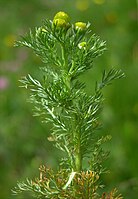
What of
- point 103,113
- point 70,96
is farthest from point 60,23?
point 103,113

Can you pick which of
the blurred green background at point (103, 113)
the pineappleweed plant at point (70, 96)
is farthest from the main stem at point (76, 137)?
the blurred green background at point (103, 113)

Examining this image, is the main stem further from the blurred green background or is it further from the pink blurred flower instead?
the pink blurred flower

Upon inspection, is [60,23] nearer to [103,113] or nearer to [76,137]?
[76,137]

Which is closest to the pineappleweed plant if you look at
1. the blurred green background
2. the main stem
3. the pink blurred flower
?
the main stem

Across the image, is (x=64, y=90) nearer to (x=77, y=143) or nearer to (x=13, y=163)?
(x=77, y=143)

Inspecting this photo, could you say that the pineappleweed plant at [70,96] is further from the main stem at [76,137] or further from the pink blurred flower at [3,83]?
the pink blurred flower at [3,83]

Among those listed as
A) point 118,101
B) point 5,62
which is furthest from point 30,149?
point 5,62

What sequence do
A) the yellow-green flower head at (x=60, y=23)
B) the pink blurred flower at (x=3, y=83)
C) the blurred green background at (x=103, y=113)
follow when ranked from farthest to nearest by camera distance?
the pink blurred flower at (x=3, y=83) → the blurred green background at (x=103, y=113) → the yellow-green flower head at (x=60, y=23)

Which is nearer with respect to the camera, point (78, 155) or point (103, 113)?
point (78, 155)

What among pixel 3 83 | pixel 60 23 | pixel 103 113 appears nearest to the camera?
pixel 60 23

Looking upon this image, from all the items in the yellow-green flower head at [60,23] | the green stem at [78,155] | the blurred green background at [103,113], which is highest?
the blurred green background at [103,113]
